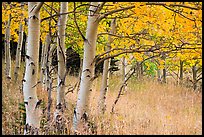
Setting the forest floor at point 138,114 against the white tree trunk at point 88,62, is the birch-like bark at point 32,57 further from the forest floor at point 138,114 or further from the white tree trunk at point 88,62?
the forest floor at point 138,114

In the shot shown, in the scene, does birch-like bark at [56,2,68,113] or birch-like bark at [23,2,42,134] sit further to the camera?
birch-like bark at [56,2,68,113]

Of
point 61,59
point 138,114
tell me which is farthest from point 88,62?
point 138,114

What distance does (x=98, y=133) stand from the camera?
5477 mm

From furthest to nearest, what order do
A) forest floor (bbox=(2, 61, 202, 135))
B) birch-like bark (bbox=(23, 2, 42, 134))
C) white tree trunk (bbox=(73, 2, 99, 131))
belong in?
1. forest floor (bbox=(2, 61, 202, 135))
2. white tree trunk (bbox=(73, 2, 99, 131))
3. birch-like bark (bbox=(23, 2, 42, 134))

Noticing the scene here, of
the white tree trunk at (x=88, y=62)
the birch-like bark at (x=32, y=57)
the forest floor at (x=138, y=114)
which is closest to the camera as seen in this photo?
the birch-like bark at (x=32, y=57)

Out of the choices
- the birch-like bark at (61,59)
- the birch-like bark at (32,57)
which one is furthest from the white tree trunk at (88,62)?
the birch-like bark at (32,57)

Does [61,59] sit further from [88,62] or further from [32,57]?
[32,57]

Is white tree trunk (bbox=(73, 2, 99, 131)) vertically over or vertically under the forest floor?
over

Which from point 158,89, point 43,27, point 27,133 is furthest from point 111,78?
point 27,133

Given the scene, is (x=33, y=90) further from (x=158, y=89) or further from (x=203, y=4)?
(x=158, y=89)

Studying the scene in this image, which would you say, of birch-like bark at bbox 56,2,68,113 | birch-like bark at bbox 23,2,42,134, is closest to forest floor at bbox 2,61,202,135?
birch-like bark at bbox 56,2,68,113

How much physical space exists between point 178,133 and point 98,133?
1837 mm

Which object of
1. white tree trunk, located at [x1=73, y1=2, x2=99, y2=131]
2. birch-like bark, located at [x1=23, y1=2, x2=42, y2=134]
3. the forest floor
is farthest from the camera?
the forest floor

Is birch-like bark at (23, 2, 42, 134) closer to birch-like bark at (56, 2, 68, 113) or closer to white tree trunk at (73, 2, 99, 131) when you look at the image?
white tree trunk at (73, 2, 99, 131)
